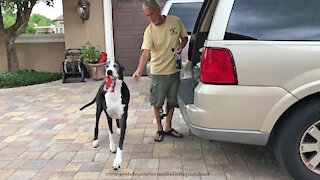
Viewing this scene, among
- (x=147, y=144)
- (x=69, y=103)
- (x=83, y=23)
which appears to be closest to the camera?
(x=147, y=144)

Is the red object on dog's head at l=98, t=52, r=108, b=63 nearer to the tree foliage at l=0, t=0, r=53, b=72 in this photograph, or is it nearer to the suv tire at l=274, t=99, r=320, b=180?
the tree foliage at l=0, t=0, r=53, b=72

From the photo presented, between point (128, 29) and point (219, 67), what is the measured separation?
6.19 meters


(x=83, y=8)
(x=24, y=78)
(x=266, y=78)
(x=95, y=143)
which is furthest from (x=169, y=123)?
(x=24, y=78)

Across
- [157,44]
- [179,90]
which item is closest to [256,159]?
[179,90]

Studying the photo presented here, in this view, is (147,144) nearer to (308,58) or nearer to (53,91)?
(308,58)

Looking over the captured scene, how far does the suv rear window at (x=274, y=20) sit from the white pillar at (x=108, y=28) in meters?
6.18

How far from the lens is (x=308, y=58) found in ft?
7.31

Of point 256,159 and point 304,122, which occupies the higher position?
point 304,122

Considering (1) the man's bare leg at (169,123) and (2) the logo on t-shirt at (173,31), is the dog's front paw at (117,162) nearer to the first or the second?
(1) the man's bare leg at (169,123)

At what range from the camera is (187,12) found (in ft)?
16.5

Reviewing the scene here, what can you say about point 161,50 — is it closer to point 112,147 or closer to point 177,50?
point 177,50

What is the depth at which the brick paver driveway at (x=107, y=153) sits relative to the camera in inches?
111

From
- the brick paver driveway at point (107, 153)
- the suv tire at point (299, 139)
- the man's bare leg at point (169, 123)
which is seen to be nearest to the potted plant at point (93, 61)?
the brick paver driveway at point (107, 153)

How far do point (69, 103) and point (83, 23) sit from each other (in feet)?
11.2
